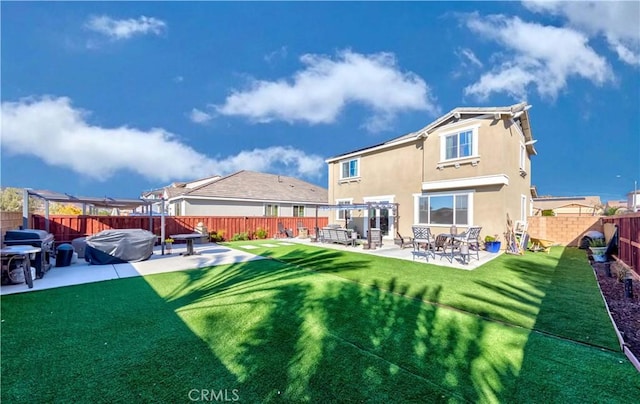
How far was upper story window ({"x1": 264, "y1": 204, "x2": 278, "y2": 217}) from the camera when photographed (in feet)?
79.2

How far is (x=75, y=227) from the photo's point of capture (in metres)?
13.2

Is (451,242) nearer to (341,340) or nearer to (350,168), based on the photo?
(341,340)

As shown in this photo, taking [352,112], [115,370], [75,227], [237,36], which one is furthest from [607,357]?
[352,112]

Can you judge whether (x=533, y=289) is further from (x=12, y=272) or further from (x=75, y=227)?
(x=75, y=227)

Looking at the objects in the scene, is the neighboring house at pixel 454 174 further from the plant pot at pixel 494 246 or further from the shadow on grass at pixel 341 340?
the shadow on grass at pixel 341 340

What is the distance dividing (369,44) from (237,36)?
13.8 meters

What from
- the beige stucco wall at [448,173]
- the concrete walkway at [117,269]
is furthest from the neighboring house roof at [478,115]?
the concrete walkway at [117,269]

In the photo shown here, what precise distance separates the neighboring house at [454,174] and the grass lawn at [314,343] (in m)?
6.66

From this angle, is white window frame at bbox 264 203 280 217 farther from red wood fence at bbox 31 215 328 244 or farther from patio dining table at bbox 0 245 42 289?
patio dining table at bbox 0 245 42 289

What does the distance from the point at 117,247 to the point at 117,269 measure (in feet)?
4.18

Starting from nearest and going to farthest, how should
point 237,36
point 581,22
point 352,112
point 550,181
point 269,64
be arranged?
point 581,22
point 237,36
point 269,64
point 352,112
point 550,181

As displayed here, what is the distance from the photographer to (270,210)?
24.5 metres

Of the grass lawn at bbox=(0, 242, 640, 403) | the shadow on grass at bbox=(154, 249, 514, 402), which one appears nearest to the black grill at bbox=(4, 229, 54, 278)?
the grass lawn at bbox=(0, 242, 640, 403)

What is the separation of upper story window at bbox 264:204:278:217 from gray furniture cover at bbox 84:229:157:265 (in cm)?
1384
